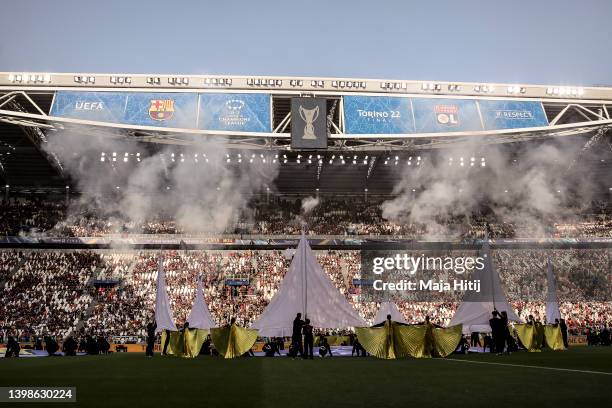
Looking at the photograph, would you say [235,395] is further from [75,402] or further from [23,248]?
[23,248]

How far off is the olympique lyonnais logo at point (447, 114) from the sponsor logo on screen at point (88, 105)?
72.7 feet

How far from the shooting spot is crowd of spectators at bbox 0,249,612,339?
3881 centimetres

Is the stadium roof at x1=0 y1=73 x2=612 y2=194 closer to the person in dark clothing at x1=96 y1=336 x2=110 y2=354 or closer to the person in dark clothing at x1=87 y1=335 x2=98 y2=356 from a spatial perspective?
the person in dark clothing at x1=96 y1=336 x2=110 y2=354

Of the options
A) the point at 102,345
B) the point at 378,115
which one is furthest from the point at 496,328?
the point at 378,115

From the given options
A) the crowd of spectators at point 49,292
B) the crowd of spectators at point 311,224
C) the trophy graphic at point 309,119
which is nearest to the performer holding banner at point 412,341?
the trophy graphic at point 309,119

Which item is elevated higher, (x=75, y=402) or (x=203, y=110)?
(x=203, y=110)

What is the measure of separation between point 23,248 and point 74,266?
570 centimetres

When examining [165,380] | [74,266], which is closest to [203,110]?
[74,266]

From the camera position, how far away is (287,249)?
47812 mm

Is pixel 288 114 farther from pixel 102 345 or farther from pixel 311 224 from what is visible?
pixel 102 345

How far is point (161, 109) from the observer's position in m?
36.2

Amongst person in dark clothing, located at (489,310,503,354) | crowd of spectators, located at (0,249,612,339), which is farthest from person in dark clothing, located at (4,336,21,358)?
person in dark clothing, located at (489,310,503,354)

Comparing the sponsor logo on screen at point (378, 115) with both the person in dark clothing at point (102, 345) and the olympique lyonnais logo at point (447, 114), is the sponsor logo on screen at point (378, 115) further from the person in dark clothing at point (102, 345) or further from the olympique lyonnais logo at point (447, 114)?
the person in dark clothing at point (102, 345)

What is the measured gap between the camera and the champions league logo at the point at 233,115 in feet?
118
